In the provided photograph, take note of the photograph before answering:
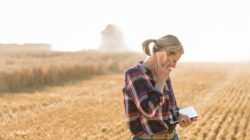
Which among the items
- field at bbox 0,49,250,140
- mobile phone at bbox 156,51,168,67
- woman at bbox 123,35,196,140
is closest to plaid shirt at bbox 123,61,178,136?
woman at bbox 123,35,196,140

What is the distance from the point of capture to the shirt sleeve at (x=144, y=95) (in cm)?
355

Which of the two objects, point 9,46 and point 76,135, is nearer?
point 76,135

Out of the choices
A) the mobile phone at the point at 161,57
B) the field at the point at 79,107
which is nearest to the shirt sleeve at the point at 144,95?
the mobile phone at the point at 161,57

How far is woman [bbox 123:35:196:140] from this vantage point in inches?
140

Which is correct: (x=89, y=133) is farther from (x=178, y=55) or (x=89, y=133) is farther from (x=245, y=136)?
(x=178, y=55)

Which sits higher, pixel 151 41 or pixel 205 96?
pixel 151 41

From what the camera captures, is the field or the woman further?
the field

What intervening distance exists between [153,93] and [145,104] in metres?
0.09

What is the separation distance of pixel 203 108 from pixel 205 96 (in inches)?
159

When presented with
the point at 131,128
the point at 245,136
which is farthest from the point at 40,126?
the point at 131,128

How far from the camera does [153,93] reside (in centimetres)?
356

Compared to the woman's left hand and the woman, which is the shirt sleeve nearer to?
the woman

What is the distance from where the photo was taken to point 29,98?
57.8 ft

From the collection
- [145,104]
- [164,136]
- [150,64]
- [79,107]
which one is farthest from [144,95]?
[79,107]
